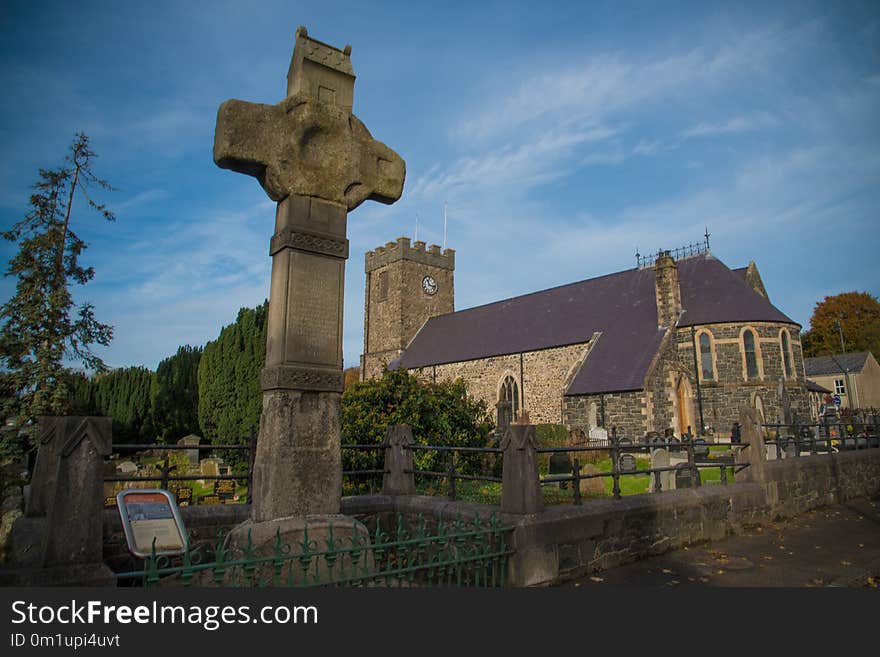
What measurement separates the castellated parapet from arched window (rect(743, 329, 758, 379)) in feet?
85.6

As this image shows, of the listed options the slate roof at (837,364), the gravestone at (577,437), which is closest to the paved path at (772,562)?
the gravestone at (577,437)

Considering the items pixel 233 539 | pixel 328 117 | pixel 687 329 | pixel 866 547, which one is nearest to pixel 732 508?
pixel 866 547

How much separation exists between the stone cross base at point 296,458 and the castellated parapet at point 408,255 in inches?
1599

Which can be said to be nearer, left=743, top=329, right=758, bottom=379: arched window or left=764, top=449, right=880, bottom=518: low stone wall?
left=764, top=449, right=880, bottom=518: low stone wall

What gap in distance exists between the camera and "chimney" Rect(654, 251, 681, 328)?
27781 millimetres

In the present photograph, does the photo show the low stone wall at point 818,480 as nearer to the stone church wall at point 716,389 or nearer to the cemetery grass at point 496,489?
the cemetery grass at point 496,489

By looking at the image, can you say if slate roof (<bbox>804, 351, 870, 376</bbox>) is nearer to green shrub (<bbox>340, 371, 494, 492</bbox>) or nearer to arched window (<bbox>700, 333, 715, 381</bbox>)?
arched window (<bbox>700, 333, 715, 381</bbox>)

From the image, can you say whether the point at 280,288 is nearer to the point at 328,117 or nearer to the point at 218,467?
the point at 328,117

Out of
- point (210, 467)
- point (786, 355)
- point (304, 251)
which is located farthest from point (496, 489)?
point (786, 355)

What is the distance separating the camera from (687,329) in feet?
89.4

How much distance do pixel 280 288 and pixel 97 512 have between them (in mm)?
2312

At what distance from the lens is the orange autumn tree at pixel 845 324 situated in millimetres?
53688

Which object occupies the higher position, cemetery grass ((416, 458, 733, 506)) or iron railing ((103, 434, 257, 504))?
iron railing ((103, 434, 257, 504))

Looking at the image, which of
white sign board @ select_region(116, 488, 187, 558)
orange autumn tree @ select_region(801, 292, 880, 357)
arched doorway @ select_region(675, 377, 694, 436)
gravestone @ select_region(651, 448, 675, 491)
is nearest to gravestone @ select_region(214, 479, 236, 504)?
white sign board @ select_region(116, 488, 187, 558)
